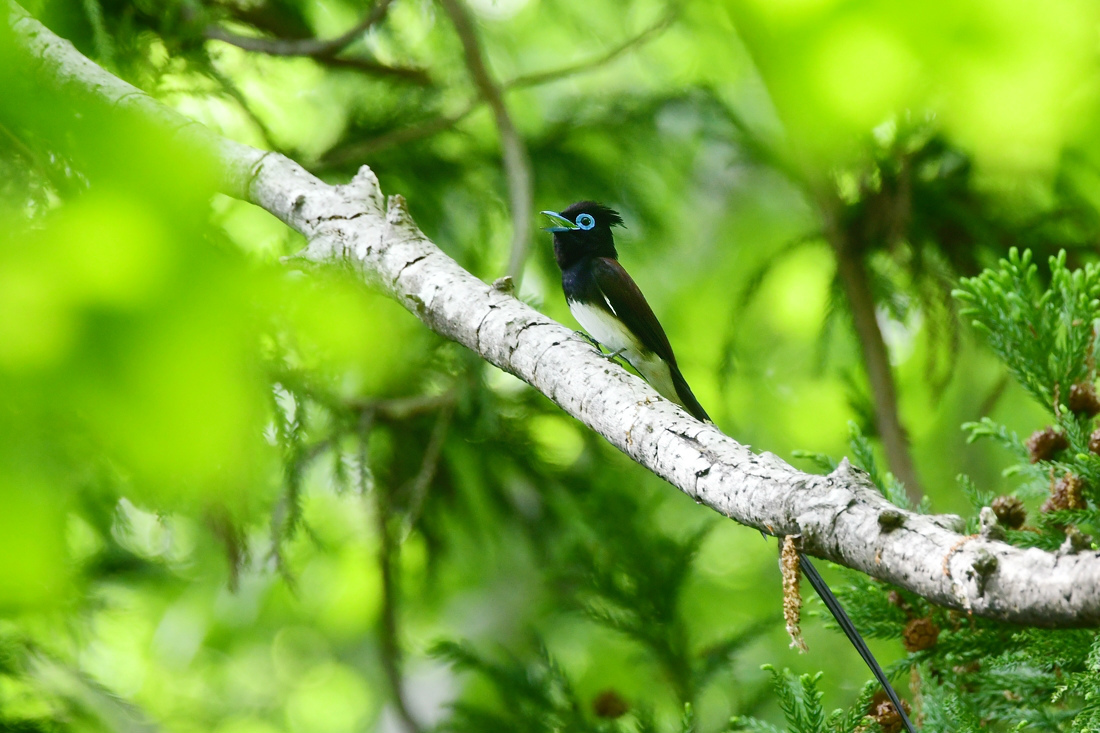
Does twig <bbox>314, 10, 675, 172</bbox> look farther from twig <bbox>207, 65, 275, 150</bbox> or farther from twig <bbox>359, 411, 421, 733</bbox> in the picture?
twig <bbox>359, 411, 421, 733</bbox>

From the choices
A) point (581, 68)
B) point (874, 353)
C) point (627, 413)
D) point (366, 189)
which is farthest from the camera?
point (874, 353)

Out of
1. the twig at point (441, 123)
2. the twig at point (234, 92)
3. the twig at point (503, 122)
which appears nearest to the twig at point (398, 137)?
the twig at point (441, 123)

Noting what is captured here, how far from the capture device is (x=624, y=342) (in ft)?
10.9

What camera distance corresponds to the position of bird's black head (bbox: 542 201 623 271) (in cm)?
314

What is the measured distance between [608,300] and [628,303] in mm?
89

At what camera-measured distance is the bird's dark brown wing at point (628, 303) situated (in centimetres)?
315

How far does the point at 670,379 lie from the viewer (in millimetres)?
3291

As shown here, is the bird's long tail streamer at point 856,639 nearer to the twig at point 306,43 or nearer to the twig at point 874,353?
the twig at point 874,353

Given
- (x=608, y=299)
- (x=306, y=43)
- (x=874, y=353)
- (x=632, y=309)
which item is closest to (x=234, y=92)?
(x=306, y=43)

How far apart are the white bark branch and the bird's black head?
970 mm

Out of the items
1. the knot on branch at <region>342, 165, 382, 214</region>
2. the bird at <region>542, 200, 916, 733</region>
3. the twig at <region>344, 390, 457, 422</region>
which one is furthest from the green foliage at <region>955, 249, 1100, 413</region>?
the twig at <region>344, 390, 457, 422</region>

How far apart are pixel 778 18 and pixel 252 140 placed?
2417 millimetres

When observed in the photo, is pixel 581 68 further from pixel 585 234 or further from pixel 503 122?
pixel 585 234

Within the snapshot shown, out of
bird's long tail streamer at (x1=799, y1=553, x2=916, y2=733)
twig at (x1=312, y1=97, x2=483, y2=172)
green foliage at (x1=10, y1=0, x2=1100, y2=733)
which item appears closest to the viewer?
green foliage at (x1=10, y1=0, x2=1100, y2=733)
